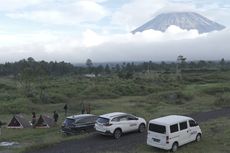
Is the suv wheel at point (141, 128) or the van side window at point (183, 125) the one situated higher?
the van side window at point (183, 125)

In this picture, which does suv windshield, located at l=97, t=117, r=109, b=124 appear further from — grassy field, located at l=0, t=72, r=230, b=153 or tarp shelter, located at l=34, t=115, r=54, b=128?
tarp shelter, located at l=34, t=115, r=54, b=128

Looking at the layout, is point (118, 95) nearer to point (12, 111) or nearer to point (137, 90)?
point (137, 90)

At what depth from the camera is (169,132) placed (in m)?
23.2

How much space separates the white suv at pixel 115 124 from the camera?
91.0 feet

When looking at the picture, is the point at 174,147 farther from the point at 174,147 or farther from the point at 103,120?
the point at 103,120

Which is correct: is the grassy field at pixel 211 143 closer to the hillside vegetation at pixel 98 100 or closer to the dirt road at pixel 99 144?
the hillside vegetation at pixel 98 100

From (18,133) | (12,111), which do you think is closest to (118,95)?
(12,111)

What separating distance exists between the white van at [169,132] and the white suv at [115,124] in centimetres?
432

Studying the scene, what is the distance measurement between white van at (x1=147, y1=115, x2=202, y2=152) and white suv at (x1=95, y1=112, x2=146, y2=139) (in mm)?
4318

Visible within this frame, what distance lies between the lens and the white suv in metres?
27.7

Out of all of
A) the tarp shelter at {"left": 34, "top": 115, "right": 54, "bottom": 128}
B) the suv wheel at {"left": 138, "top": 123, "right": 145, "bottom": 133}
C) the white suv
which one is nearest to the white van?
the white suv

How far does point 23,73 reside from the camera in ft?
248

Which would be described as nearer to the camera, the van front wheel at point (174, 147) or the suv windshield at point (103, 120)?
the van front wheel at point (174, 147)

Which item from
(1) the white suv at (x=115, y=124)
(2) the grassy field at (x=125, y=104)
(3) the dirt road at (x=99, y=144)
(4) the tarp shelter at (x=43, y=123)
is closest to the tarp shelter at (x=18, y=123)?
(2) the grassy field at (x=125, y=104)
